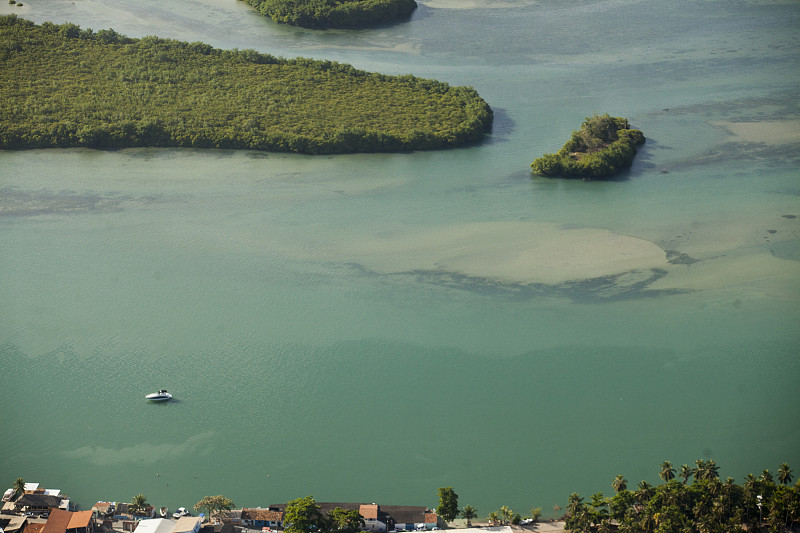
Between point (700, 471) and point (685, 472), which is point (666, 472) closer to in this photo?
point (685, 472)

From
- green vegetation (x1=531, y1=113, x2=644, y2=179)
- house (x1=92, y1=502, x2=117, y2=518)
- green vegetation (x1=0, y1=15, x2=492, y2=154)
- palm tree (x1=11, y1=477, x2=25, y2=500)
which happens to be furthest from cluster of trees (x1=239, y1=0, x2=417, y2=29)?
house (x1=92, y1=502, x2=117, y2=518)

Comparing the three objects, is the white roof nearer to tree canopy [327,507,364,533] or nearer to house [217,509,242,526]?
house [217,509,242,526]

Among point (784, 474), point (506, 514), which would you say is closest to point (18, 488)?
point (506, 514)

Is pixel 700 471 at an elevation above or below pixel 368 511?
above

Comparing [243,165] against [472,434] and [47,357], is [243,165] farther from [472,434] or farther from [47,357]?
[472,434]

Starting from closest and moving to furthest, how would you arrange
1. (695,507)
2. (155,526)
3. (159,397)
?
(695,507)
(155,526)
(159,397)

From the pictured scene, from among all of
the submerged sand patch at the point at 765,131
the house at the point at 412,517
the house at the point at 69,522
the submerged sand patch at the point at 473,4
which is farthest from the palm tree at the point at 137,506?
the submerged sand patch at the point at 473,4

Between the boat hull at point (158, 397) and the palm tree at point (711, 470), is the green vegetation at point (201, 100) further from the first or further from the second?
the palm tree at point (711, 470)

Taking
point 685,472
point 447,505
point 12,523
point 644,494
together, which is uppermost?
point 685,472
